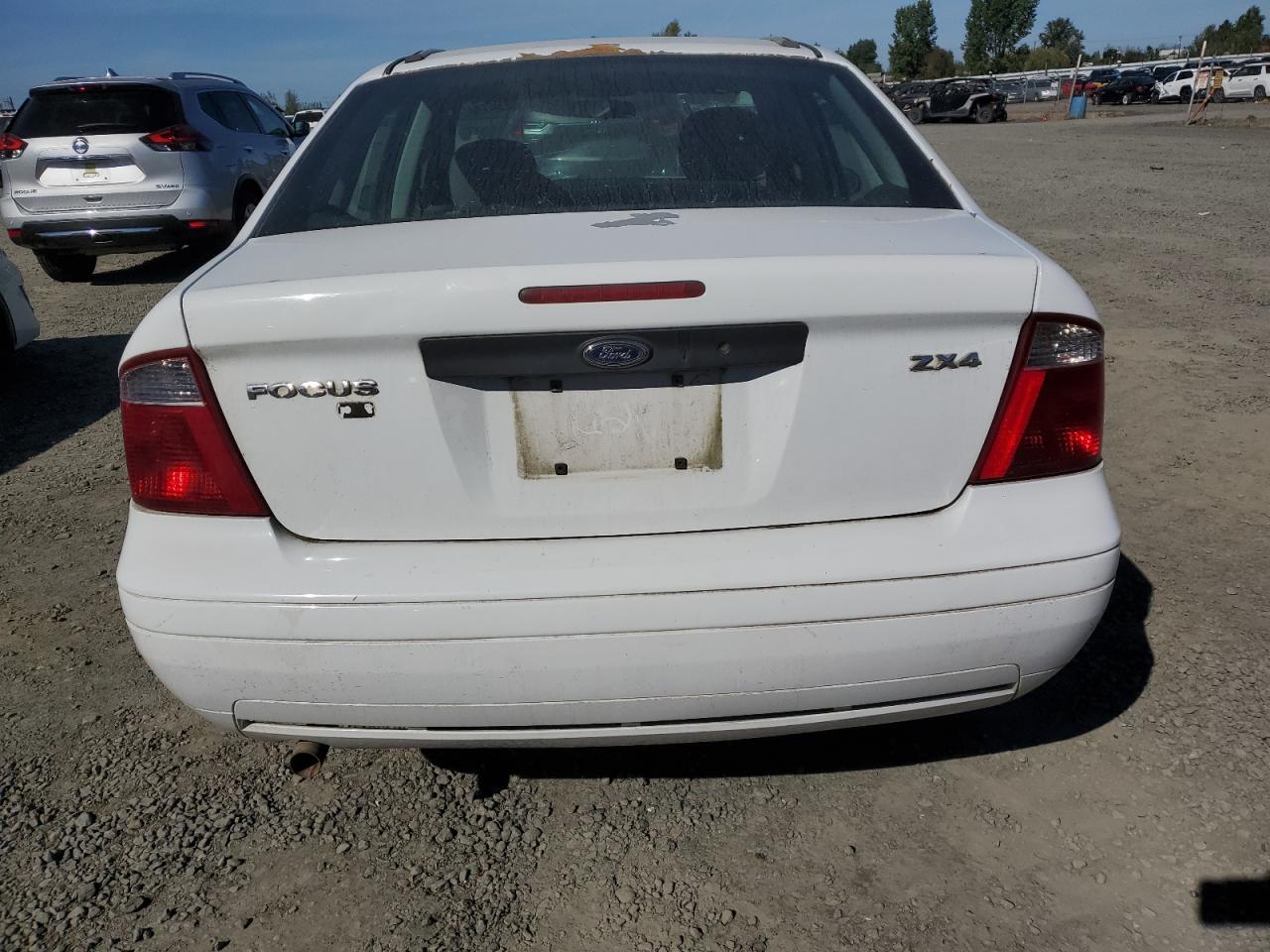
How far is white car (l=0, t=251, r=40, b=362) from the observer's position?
19.8 ft

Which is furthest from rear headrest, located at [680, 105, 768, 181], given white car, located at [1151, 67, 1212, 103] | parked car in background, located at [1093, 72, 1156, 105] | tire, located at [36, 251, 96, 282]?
parked car in background, located at [1093, 72, 1156, 105]

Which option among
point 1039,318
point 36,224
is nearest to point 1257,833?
point 1039,318

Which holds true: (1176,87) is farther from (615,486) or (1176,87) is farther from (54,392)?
(615,486)

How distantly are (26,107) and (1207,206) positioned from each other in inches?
480

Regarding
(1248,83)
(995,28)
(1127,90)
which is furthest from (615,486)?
(995,28)

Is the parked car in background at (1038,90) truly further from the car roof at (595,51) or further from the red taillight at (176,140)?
the car roof at (595,51)

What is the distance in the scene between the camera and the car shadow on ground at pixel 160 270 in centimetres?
987

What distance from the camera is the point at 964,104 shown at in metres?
38.5

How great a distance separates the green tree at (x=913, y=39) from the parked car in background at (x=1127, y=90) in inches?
1795

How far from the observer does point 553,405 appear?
1.81 metres

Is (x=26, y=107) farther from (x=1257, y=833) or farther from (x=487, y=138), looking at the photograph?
(x=1257, y=833)

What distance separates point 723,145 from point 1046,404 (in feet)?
3.51

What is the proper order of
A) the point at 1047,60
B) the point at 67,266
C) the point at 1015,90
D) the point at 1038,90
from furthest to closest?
the point at 1047,60 → the point at 1015,90 → the point at 1038,90 → the point at 67,266

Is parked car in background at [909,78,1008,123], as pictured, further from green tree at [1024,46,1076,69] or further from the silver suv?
green tree at [1024,46,1076,69]
